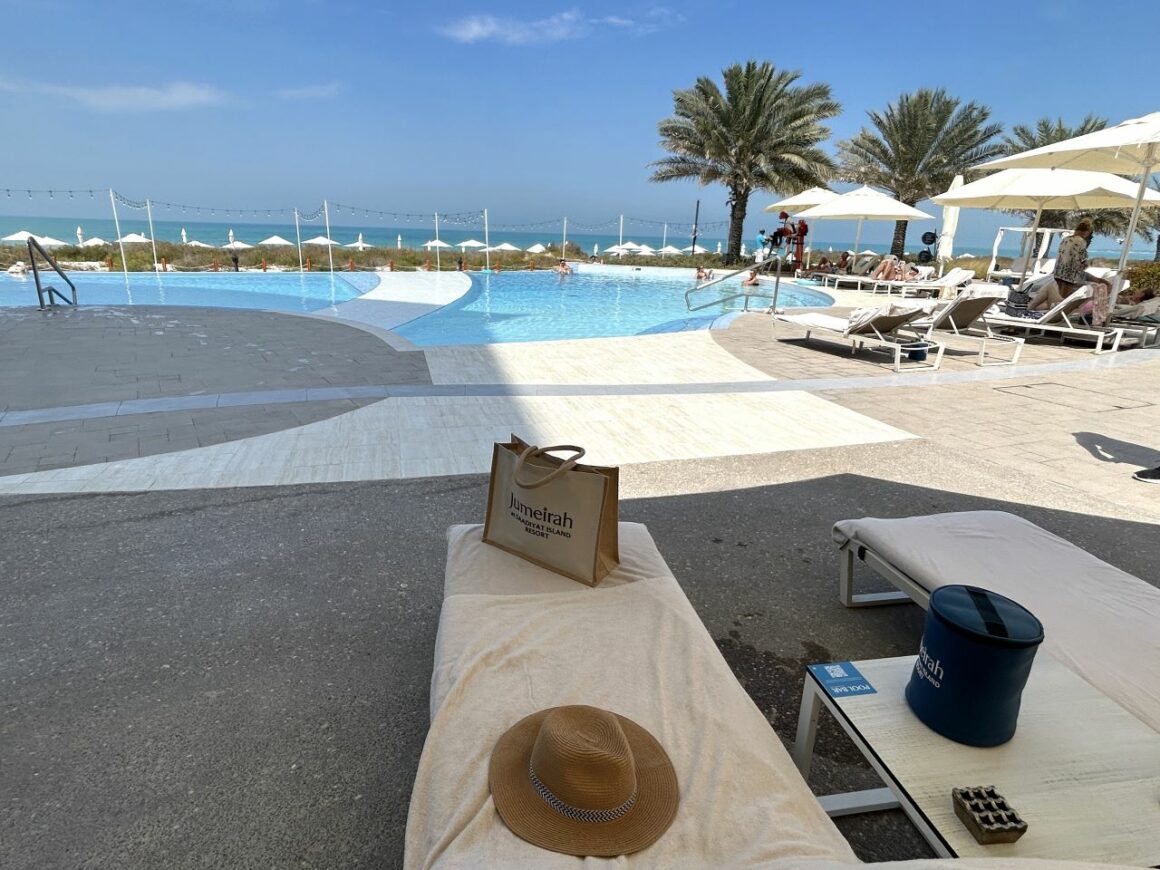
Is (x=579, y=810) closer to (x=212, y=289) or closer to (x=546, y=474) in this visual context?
(x=546, y=474)

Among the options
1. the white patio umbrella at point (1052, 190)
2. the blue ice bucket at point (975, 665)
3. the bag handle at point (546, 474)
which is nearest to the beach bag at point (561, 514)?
the bag handle at point (546, 474)

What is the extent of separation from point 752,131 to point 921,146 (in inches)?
242

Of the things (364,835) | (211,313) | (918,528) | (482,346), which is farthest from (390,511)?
(211,313)

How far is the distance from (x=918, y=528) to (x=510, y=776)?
2116mm

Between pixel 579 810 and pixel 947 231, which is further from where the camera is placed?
pixel 947 231

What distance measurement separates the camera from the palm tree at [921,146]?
2241 cm

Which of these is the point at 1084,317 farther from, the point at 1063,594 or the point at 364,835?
the point at 364,835

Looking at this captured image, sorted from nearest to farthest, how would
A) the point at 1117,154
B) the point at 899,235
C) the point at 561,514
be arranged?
the point at 561,514 → the point at 1117,154 → the point at 899,235

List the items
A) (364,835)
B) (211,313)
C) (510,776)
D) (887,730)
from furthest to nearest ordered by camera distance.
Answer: (211,313)
(364,835)
(887,730)
(510,776)

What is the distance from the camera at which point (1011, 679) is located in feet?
4.79

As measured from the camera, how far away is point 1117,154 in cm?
899

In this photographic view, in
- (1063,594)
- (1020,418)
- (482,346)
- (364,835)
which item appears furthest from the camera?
(482,346)

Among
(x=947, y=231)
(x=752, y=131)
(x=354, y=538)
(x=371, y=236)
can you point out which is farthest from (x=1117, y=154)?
(x=371, y=236)

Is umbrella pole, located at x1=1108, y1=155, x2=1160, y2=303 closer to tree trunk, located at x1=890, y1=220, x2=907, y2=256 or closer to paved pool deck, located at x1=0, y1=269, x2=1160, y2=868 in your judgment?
paved pool deck, located at x1=0, y1=269, x2=1160, y2=868
